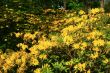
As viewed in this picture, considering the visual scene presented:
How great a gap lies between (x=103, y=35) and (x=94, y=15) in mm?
1584

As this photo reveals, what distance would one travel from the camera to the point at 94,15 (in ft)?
30.2

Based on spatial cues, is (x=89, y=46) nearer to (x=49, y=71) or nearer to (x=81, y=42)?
(x=81, y=42)

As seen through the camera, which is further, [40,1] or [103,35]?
[40,1]

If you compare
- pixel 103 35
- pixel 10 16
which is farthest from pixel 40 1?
pixel 103 35

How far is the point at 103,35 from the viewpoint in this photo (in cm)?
771

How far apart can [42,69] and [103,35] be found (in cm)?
154

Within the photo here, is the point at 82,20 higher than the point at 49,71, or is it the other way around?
the point at 82,20

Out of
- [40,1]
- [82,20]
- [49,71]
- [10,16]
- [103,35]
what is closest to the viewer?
[49,71]

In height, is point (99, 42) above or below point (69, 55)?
above

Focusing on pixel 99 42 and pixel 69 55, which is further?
pixel 69 55

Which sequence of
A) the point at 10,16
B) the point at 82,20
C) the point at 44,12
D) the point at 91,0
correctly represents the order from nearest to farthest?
1. the point at 82,20
2. the point at 10,16
3. the point at 44,12
4. the point at 91,0

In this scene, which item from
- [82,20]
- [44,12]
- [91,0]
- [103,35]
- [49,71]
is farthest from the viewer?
[91,0]

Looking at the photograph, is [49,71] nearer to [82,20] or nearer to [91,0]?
[82,20]

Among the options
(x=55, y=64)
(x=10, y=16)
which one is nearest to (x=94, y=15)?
(x=55, y=64)
